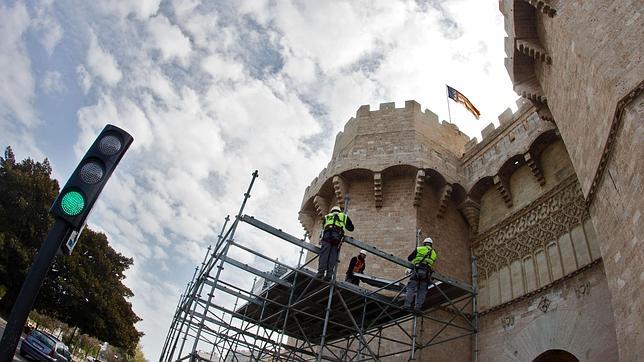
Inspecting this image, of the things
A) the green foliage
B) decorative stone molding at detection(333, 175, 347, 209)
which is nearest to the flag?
decorative stone molding at detection(333, 175, 347, 209)

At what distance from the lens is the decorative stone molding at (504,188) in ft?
36.9

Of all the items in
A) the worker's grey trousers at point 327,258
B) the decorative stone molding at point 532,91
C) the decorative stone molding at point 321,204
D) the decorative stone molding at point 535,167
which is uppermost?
the decorative stone molding at point 532,91

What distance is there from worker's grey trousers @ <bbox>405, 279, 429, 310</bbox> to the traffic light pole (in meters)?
5.86

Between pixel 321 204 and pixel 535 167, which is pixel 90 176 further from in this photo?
pixel 321 204

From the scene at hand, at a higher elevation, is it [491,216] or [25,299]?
[491,216]

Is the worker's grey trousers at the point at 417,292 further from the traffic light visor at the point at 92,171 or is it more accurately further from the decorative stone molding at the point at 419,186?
the traffic light visor at the point at 92,171

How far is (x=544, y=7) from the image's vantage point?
800cm

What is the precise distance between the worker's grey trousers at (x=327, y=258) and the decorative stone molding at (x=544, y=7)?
5.35 m

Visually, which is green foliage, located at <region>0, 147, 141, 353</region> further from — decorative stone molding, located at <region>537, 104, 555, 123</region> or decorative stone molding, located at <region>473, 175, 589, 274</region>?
decorative stone molding, located at <region>537, 104, 555, 123</region>

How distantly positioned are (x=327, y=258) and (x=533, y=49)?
5617 millimetres

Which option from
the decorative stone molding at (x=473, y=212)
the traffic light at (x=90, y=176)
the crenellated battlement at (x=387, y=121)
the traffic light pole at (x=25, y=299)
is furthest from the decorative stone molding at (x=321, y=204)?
the traffic light pole at (x=25, y=299)

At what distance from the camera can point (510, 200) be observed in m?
11.2

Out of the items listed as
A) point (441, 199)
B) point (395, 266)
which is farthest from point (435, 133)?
point (395, 266)

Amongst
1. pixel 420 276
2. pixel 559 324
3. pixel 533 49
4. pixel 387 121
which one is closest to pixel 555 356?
pixel 559 324
